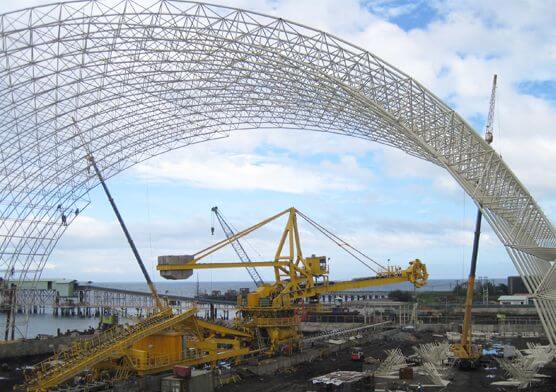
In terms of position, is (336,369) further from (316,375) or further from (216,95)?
(216,95)

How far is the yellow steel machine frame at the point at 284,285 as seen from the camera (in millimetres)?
34812

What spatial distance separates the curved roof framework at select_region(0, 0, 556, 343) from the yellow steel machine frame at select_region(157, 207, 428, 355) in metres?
7.82

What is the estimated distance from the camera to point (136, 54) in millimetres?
28391

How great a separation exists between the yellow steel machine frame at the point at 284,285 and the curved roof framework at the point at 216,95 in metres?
7.82

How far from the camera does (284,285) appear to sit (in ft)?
121

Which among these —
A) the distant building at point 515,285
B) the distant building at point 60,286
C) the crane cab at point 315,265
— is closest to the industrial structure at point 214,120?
the crane cab at point 315,265

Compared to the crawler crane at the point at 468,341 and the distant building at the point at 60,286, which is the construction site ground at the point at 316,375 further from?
the distant building at the point at 60,286

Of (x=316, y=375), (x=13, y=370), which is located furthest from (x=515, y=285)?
(x=13, y=370)

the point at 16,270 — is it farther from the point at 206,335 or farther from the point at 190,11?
the point at 190,11

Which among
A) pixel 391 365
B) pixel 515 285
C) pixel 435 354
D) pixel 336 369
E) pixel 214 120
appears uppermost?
pixel 214 120

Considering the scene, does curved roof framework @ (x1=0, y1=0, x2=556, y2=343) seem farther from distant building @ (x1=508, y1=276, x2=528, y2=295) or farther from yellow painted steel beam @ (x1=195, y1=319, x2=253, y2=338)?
distant building @ (x1=508, y1=276, x2=528, y2=295)

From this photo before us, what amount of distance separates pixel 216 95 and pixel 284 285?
12.6 m

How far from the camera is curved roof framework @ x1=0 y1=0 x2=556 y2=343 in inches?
997

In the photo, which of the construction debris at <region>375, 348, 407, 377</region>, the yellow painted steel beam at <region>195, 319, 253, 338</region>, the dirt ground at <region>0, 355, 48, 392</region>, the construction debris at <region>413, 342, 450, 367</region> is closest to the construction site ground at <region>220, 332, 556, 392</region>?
the construction debris at <region>413, 342, 450, 367</region>
